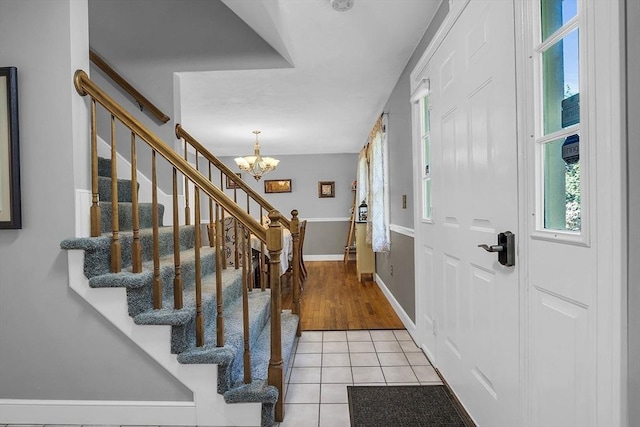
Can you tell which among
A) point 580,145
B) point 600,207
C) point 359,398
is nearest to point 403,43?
point 580,145

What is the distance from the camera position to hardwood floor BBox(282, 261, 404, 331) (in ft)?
10.8

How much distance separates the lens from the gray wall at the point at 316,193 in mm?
7492

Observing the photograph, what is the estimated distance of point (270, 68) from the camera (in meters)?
3.03

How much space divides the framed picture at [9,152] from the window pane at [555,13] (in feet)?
7.48

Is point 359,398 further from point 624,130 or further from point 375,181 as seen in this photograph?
point 375,181

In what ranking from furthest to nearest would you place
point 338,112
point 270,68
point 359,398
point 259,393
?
point 338,112
point 270,68
point 359,398
point 259,393

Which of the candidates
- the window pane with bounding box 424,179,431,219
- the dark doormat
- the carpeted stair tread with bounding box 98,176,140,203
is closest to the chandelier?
the carpeted stair tread with bounding box 98,176,140,203

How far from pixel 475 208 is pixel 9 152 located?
2.24m

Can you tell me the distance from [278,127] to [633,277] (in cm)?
478

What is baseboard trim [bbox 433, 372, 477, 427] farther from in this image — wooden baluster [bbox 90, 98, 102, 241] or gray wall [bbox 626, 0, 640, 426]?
wooden baluster [bbox 90, 98, 102, 241]

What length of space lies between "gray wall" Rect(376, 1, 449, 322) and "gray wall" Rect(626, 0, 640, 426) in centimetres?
164

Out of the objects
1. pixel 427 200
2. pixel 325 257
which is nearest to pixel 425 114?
pixel 427 200

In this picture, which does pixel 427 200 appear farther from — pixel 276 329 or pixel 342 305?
pixel 342 305

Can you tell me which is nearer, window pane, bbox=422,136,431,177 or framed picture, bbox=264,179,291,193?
window pane, bbox=422,136,431,177
